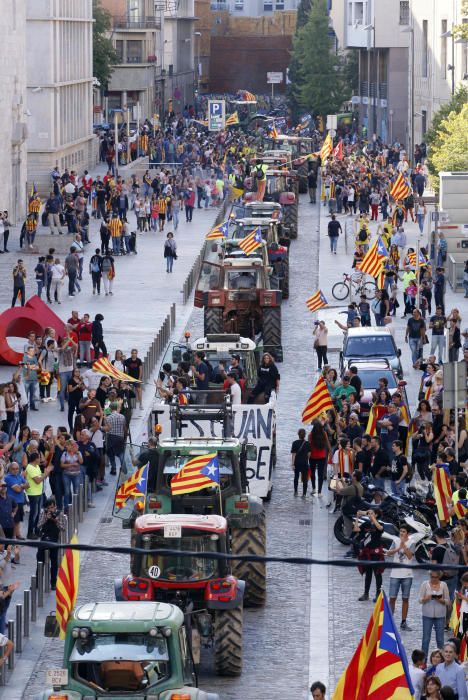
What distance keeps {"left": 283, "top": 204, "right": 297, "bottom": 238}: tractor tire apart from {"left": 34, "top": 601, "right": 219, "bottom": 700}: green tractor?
43041mm

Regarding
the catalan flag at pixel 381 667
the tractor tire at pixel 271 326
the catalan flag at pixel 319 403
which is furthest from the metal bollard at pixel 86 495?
the tractor tire at pixel 271 326

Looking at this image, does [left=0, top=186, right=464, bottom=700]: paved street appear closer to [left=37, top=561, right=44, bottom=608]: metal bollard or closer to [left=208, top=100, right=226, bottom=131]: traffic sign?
[left=37, top=561, right=44, bottom=608]: metal bollard

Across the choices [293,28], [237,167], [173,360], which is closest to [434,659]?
[173,360]

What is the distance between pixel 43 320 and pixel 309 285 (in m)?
13.7

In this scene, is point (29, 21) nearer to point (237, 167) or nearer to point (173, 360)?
point (237, 167)

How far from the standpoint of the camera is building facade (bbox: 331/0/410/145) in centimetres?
9875

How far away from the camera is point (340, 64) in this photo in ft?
364

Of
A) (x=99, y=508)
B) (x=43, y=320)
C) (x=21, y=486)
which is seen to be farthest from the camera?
(x=43, y=320)

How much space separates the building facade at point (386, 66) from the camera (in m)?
98.8

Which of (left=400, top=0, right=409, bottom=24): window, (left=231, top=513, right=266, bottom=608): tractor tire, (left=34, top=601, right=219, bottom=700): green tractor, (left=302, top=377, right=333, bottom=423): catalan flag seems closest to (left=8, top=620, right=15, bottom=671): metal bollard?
(left=231, top=513, right=266, bottom=608): tractor tire

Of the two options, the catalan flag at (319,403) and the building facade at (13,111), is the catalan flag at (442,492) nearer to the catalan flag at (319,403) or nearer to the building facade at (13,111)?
the catalan flag at (319,403)

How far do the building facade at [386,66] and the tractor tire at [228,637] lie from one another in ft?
256

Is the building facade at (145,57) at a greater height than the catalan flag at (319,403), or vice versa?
the building facade at (145,57)

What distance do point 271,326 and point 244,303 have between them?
37.6 inches
